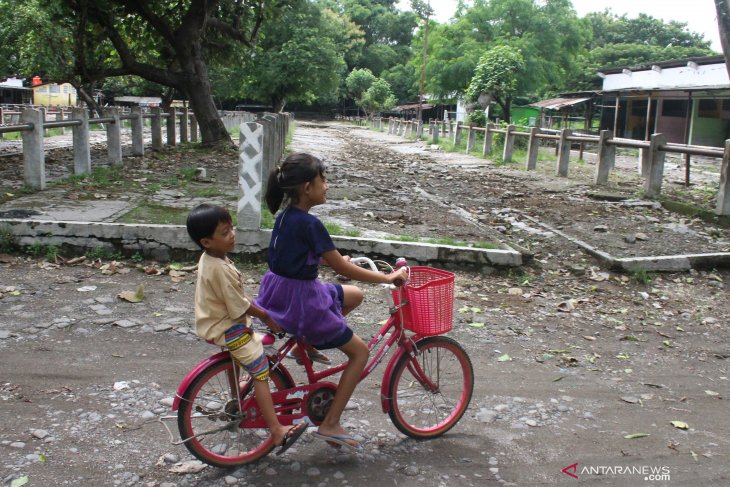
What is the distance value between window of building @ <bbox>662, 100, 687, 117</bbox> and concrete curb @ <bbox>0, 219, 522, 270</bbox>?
74.8 feet

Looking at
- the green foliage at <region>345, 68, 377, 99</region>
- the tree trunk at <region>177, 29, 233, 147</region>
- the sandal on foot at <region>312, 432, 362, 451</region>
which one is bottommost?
the sandal on foot at <region>312, 432, 362, 451</region>

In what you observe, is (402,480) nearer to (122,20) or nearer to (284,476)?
(284,476)

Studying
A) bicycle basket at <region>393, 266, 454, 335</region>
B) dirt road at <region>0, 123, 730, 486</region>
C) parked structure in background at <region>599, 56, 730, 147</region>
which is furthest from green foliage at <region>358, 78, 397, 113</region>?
bicycle basket at <region>393, 266, 454, 335</region>

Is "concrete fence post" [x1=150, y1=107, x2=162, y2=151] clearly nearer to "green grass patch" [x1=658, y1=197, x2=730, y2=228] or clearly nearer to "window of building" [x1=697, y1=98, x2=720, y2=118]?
"green grass patch" [x1=658, y1=197, x2=730, y2=228]

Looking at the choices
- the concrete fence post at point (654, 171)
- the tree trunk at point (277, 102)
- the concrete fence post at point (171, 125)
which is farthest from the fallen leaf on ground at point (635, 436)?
the tree trunk at point (277, 102)

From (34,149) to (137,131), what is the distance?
5.56m

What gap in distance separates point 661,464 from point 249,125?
4.31 meters

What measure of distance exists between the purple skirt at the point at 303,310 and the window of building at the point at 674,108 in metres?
26.5

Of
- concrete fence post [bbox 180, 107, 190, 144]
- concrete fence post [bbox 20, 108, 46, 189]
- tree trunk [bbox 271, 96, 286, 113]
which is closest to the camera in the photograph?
concrete fence post [bbox 20, 108, 46, 189]

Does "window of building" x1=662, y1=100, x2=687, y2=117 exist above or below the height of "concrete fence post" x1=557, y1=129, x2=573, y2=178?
above

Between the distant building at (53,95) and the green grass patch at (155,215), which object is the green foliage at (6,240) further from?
the distant building at (53,95)

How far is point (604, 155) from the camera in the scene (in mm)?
12836

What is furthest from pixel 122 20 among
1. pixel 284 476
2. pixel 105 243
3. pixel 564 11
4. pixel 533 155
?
pixel 564 11

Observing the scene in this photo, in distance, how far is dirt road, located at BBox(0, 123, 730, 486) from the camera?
3129 mm
